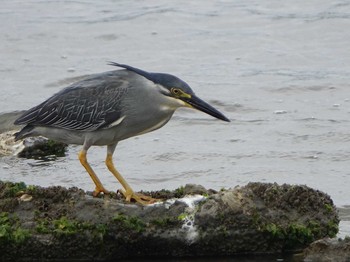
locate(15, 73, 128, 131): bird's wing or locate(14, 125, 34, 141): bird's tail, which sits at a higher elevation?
locate(15, 73, 128, 131): bird's wing

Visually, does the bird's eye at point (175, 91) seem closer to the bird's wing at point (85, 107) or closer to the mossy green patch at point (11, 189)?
the bird's wing at point (85, 107)

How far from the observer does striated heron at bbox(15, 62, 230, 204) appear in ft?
25.3

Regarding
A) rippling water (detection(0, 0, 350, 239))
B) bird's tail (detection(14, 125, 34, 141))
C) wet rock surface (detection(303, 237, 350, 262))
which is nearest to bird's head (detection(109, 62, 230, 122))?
bird's tail (detection(14, 125, 34, 141))

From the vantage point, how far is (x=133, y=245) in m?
7.00

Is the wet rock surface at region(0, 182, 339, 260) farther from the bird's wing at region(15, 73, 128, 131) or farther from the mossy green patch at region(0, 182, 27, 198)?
the bird's wing at region(15, 73, 128, 131)

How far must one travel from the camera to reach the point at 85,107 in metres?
8.02

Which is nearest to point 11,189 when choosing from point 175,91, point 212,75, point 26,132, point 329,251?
point 26,132

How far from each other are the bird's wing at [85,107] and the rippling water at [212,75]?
51.2 inches

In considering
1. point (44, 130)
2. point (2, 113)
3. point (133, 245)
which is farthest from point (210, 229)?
point (2, 113)

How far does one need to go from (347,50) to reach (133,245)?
9.03 m

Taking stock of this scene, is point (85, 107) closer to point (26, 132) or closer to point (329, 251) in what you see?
point (26, 132)

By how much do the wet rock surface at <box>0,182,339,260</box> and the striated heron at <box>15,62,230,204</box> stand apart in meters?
0.46

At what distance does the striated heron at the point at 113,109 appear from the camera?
25.3ft

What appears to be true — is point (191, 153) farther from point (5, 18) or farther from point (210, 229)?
point (5, 18)
